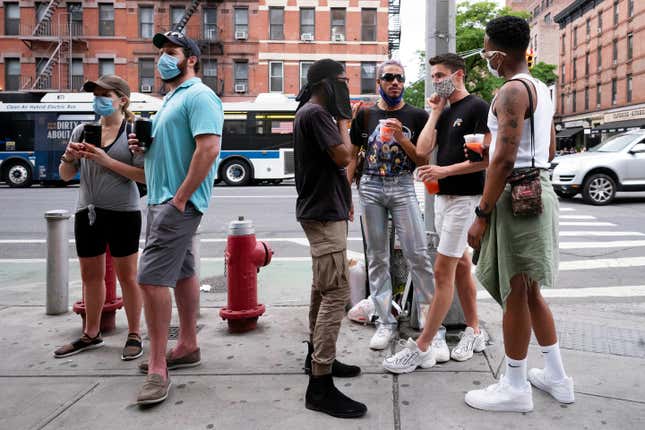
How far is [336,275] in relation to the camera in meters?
3.21

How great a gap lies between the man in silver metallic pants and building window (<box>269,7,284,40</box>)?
110 ft

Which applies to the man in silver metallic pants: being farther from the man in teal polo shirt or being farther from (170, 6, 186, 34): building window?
(170, 6, 186, 34): building window

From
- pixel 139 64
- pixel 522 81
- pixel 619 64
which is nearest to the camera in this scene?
pixel 522 81

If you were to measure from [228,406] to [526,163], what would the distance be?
207 cm

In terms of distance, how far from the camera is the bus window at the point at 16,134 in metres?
23.2

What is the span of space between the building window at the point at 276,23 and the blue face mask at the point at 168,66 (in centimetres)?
3409

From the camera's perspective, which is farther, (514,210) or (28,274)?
(28,274)

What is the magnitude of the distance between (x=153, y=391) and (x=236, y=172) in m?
20.6

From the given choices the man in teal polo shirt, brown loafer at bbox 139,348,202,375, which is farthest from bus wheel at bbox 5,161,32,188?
the man in teal polo shirt

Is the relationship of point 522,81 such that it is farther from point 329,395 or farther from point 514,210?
point 329,395

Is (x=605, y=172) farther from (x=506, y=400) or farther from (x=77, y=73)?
(x=77, y=73)

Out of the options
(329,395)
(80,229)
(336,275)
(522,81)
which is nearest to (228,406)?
(329,395)

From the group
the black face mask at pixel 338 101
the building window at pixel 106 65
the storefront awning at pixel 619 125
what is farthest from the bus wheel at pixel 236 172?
the storefront awning at pixel 619 125

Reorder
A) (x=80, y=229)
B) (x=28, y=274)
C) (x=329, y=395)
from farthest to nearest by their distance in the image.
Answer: (x=28, y=274) < (x=80, y=229) < (x=329, y=395)
